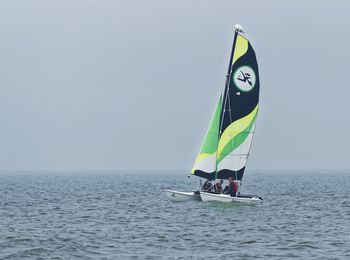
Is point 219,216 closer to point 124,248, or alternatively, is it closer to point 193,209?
point 193,209

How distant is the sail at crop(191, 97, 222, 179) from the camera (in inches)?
2050

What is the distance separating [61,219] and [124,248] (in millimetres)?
14279

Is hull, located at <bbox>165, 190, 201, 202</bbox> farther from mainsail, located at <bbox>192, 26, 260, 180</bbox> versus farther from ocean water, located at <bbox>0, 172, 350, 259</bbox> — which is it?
mainsail, located at <bbox>192, 26, 260, 180</bbox>

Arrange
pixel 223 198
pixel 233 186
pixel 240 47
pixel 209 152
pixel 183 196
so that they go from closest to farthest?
pixel 223 198
pixel 233 186
pixel 183 196
pixel 240 47
pixel 209 152

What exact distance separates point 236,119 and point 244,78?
3131 millimetres

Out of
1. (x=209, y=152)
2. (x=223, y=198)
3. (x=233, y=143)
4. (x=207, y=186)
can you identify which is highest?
(x=233, y=143)

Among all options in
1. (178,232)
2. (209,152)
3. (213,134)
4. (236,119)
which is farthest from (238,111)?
(178,232)

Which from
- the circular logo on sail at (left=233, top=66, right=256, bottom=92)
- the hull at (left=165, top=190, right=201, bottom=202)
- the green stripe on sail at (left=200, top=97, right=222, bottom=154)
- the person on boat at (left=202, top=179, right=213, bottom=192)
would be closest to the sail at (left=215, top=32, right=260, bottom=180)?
the circular logo on sail at (left=233, top=66, right=256, bottom=92)

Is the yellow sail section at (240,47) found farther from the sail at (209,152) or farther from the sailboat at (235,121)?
the sail at (209,152)

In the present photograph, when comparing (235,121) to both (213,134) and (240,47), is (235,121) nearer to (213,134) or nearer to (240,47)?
(213,134)

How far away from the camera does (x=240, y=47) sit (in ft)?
170

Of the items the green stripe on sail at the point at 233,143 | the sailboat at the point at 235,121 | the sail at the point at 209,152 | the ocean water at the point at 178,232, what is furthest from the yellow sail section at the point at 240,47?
the ocean water at the point at 178,232

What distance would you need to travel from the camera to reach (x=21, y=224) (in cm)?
4050

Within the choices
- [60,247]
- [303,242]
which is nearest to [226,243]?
[303,242]
